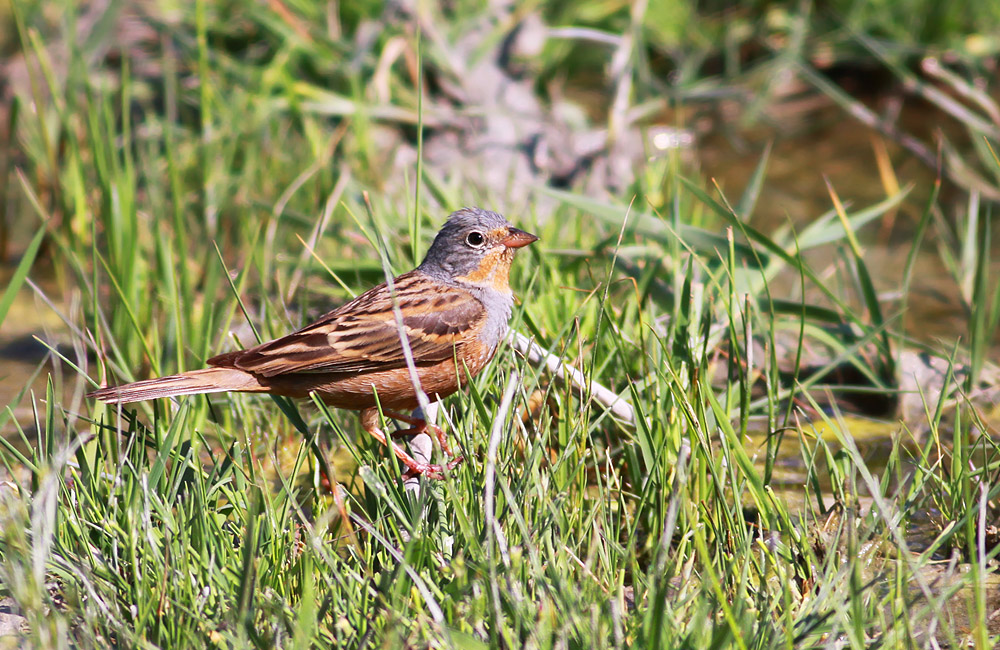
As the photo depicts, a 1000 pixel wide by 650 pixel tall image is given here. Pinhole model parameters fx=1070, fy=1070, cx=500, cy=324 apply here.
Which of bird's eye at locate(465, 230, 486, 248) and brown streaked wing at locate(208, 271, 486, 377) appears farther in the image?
bird's eye at locate(465, 230, 486, 248)

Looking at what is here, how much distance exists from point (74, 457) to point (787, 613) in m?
2.16

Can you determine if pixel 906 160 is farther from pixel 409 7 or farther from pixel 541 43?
pixel 409 7

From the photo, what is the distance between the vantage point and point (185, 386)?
3.25 metres

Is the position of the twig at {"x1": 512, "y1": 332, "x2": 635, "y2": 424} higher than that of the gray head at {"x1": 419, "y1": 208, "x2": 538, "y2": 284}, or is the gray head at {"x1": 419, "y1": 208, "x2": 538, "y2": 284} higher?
the gray head at {"x1": 419, "y1": 208, "x2": 538, "y2": 284}

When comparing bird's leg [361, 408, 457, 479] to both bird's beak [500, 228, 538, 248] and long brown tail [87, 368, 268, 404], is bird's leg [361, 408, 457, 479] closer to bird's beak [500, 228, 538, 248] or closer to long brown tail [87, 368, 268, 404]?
long brown tail [87, 368, 268, 404]

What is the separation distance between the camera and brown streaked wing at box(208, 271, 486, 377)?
337 cm

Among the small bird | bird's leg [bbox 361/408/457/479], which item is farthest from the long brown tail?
bird's leg [bbox 361/408/457/479]

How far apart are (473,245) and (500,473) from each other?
1.14 m

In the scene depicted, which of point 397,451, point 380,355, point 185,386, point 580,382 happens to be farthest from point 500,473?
point 185,386

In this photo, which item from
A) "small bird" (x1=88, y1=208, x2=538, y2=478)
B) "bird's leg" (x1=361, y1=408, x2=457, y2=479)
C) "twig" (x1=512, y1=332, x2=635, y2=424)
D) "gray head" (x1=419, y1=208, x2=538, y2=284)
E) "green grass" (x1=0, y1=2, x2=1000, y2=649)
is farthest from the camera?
"gray head" (x1=419, y1=208, x2=538, y2=284)

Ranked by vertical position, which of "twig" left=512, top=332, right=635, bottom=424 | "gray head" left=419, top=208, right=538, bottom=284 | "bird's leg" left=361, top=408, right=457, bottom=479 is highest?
"gray head" left=419, top=208, right=538, bottom=284

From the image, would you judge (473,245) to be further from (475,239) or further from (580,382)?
(580,382)

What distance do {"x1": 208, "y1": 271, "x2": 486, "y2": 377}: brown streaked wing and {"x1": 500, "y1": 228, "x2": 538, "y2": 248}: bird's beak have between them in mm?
258

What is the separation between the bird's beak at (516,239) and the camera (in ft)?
12.1
